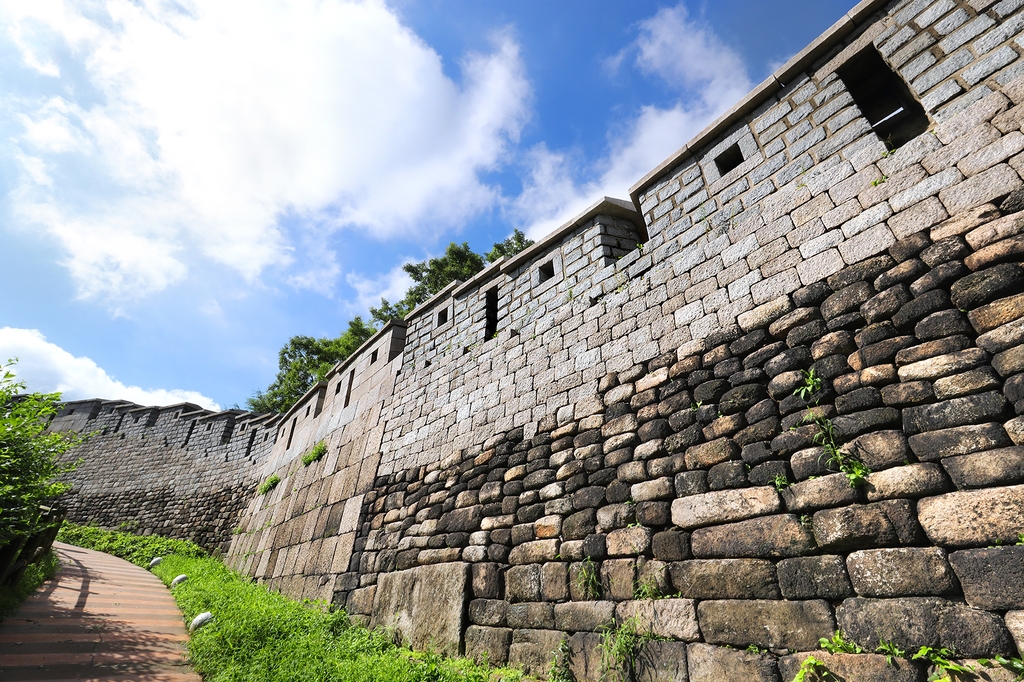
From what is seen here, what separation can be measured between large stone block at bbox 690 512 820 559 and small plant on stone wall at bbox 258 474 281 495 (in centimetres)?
880

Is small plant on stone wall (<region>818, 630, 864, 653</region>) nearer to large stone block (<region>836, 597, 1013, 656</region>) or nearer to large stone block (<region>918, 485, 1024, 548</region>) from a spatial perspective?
large stone block (<region>836, 597, 1013, 656</region>)

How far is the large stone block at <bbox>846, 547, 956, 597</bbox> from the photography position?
2254mm

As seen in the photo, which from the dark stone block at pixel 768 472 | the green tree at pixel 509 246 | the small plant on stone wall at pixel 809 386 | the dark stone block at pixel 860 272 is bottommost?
the dark stone block at pixel 768 472

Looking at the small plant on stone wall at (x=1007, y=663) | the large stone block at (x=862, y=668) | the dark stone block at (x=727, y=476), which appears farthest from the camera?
the dark stone block at (x=727, y=476)

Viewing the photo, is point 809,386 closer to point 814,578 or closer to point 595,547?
point 814,578

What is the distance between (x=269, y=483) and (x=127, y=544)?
235 inches

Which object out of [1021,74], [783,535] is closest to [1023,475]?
[783,535]

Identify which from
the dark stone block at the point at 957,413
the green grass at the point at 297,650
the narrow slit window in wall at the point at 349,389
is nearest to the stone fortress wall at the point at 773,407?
the dark stone block at the point at 957,413

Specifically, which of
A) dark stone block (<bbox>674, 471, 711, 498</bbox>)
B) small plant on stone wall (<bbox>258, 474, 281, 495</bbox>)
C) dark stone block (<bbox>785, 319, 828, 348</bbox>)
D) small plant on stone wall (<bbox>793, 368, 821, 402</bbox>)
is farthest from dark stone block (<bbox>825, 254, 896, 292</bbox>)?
small plant on stone wall (<bbox>258, 474, 281, 495</bbox>)

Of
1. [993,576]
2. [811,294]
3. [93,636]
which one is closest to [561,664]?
[993,576]

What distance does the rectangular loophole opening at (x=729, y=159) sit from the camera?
445 centimetres

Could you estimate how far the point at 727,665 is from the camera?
2.69 m

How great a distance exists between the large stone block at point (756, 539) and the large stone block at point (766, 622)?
252mm

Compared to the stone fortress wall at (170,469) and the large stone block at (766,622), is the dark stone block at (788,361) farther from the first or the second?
the stone fortress wall at (170,469)
